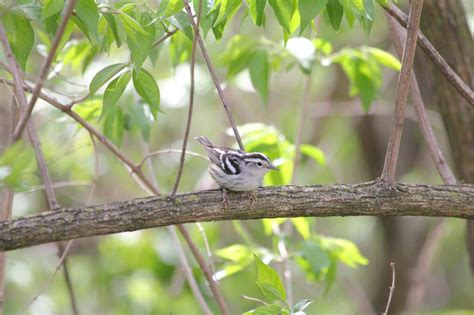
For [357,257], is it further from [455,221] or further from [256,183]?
[455,221]

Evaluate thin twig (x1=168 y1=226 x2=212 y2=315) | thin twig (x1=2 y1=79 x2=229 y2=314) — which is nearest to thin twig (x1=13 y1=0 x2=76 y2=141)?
thin twig (x1=2 y1=79 x2=229 y2=314)

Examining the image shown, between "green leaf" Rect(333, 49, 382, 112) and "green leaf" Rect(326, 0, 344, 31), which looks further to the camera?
"green leaf" Rect(333, 49, 382, 112)

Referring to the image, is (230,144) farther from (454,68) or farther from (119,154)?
(119,154)

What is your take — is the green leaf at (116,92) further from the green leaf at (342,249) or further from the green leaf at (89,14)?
the green leaf at (342,249)

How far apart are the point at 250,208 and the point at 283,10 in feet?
3.42

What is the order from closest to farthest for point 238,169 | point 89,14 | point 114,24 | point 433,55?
point 89,14 < point 114,24 < point 433,55 < point 238,169

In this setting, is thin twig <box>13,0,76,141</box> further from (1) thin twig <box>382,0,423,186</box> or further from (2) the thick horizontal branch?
(1) thin twig <box>382,0,423,186</box>

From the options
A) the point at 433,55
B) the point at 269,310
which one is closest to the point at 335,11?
the point at 433,55

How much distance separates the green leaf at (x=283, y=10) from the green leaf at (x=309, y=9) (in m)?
0.24

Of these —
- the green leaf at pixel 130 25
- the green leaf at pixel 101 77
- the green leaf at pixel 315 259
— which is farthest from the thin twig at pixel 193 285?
the green leaf at pixel 130 25

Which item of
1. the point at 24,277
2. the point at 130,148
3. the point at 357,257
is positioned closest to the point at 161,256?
the point at 24,277

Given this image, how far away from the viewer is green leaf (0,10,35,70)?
3.35 m

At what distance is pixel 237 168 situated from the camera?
4266 millimetres

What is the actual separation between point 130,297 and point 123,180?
263 centimetres
